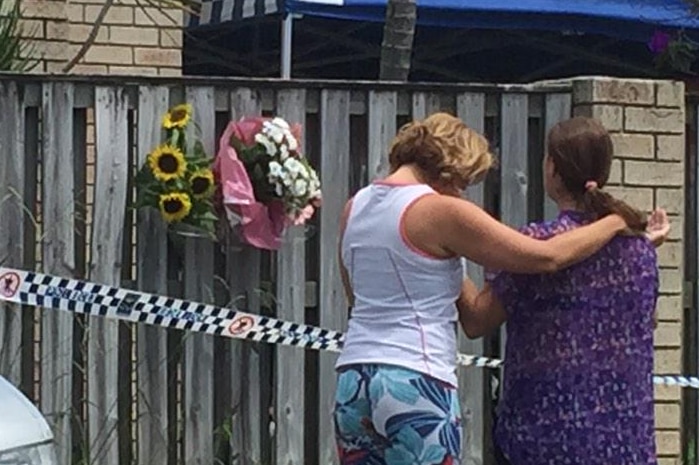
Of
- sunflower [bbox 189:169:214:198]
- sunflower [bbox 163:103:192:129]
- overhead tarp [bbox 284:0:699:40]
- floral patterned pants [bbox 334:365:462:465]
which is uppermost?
overhead tarp [bbox 284:0:699:40]

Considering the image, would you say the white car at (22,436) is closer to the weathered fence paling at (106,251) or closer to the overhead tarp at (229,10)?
the weathered fence paling at (106,251)

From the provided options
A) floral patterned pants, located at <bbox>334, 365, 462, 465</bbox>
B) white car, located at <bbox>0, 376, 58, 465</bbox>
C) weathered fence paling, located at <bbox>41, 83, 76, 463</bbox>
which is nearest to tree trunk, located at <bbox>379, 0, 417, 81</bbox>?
weathered fence paling, located at <bbox>41, 83, 76, 463</bbox>

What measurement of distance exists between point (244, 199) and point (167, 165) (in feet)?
1.01

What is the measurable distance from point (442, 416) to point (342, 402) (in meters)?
0.27

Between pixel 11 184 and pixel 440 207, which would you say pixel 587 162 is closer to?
pixel 440 207

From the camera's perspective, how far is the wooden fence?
551 centimetres

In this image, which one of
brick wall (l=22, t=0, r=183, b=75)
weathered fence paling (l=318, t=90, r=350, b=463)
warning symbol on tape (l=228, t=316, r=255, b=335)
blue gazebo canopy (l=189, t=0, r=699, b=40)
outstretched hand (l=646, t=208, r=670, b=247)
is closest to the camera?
outstretched hand (l=646, t=208, r=670, b=247)

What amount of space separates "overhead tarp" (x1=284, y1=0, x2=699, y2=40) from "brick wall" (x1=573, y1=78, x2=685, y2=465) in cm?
328

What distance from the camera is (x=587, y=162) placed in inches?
161

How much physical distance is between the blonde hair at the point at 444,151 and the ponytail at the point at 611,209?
30cm

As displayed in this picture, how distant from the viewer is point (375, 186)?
4098 mm

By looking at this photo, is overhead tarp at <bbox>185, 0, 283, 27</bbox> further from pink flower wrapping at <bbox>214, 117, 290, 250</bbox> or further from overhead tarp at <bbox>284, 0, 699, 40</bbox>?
pink flower wrapping at <bbox>214, 117, 290, 250</bbox>

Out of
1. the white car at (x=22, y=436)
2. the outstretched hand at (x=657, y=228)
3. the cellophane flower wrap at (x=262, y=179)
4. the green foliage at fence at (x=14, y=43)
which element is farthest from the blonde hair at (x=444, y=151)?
the green foliage at fence at (x=14, y=43)

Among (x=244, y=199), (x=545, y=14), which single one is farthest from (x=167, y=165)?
(x=545, y=14)
